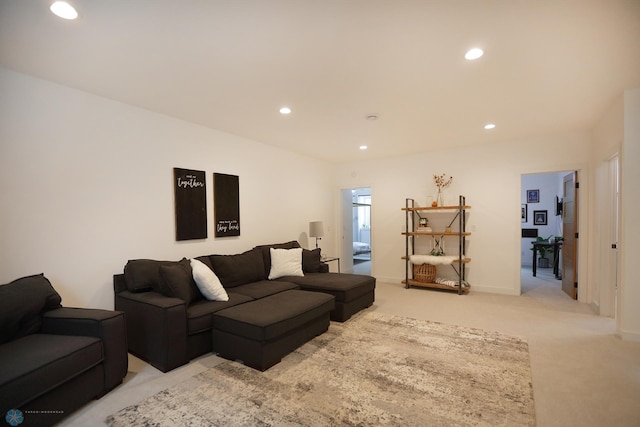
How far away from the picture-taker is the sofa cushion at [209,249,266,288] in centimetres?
368

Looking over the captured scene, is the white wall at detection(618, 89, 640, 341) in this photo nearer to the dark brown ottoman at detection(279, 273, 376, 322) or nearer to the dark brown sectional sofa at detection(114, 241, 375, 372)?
the dark brown ottoman at detection(279, 273, 376, 322)

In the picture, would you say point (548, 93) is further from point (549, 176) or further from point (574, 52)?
point (549, 176)

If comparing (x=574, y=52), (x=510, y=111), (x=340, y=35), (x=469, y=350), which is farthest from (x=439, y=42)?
(x=469, y=350)

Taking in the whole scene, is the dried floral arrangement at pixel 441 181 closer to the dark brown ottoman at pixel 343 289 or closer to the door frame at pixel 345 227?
the door frame at pixel 345 227

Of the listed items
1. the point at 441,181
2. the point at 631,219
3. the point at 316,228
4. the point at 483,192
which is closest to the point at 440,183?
the point at 441,181

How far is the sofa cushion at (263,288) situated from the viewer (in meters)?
3.44

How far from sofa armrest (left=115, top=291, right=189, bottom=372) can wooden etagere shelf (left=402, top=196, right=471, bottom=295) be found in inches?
160

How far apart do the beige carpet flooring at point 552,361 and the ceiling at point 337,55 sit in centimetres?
260

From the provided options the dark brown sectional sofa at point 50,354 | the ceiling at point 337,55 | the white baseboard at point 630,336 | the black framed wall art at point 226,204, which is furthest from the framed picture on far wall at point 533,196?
the dark brown sectional sofa at point 50,354

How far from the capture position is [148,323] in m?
2.63

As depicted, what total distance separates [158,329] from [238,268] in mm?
1362

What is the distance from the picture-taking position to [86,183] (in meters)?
2.87

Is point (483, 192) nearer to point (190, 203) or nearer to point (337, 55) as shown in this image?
point (337, 55)


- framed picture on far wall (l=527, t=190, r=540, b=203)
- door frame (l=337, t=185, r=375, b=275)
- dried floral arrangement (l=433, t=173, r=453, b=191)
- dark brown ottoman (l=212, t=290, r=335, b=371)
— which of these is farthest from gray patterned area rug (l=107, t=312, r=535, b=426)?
framed picture on far wall (l=527, t=190, r=540, b=203)
